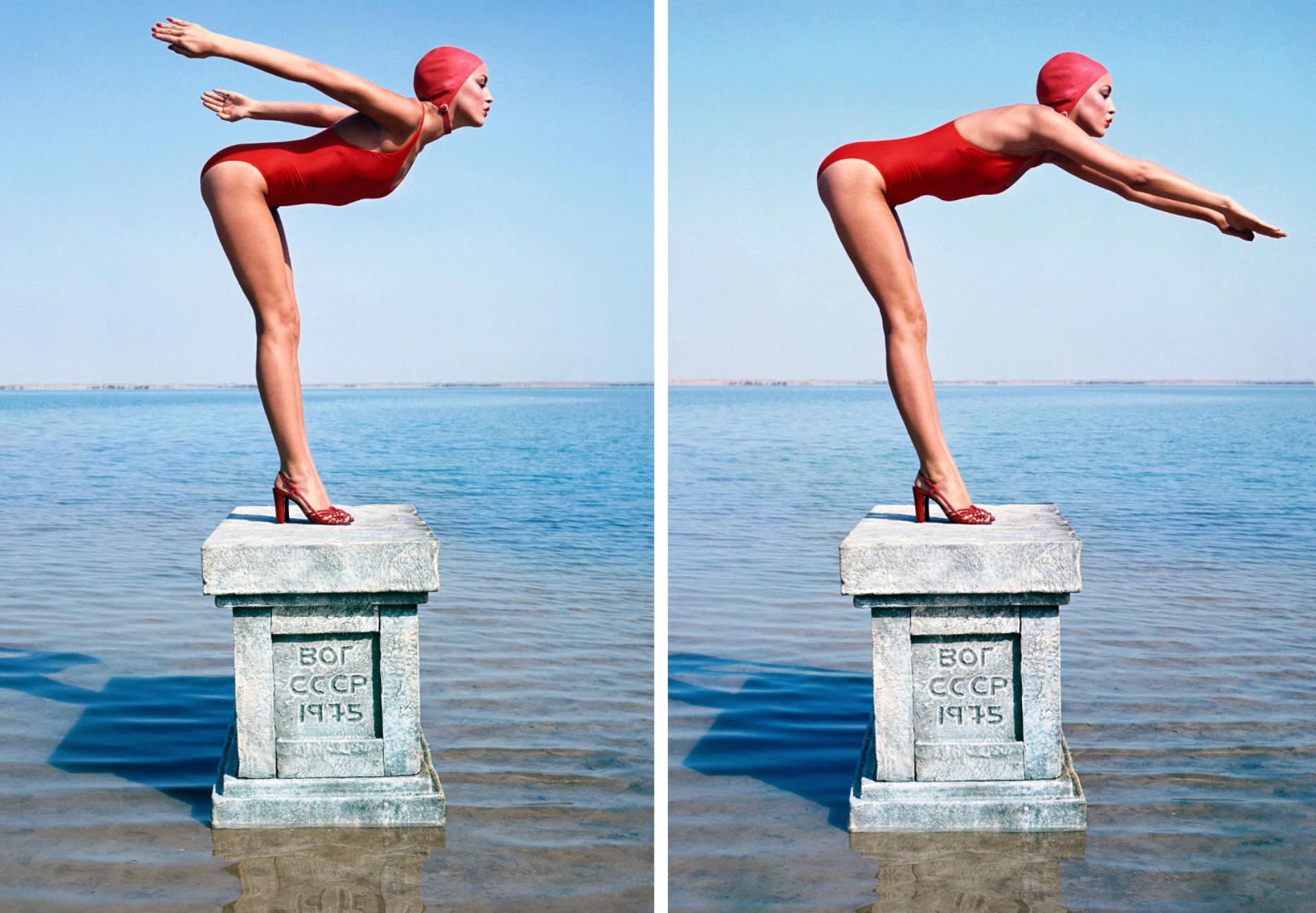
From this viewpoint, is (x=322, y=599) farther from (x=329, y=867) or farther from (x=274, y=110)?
(x=274, y=110)

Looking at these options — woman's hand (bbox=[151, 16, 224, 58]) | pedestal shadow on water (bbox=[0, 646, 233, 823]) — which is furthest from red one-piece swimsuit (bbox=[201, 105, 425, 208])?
pedestal shadow on water (bbox=[0, 646, 233, 823])

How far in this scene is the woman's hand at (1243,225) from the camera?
4.77 meters

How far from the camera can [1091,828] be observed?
4.70 m

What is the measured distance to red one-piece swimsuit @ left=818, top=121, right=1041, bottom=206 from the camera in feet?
16.0

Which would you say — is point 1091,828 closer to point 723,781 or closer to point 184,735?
point 723,781

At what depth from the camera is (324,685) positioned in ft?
15.6

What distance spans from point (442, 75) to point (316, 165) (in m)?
0.57

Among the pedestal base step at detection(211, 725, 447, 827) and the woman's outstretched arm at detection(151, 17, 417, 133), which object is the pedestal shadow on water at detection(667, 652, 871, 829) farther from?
the woman's outstretched arm at detection(151, 17, 417, 133)

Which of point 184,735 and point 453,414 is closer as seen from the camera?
point 184,735

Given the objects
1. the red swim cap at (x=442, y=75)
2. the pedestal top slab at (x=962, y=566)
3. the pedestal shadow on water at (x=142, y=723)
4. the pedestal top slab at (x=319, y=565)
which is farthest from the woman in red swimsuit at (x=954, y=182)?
the pedestal shadow on water at (x=142, y=723)

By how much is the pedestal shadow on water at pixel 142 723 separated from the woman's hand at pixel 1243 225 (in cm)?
409

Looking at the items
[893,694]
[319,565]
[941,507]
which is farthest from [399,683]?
[941,507]

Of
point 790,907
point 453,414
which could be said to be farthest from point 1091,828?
point 453,414

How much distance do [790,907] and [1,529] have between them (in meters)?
11.5
